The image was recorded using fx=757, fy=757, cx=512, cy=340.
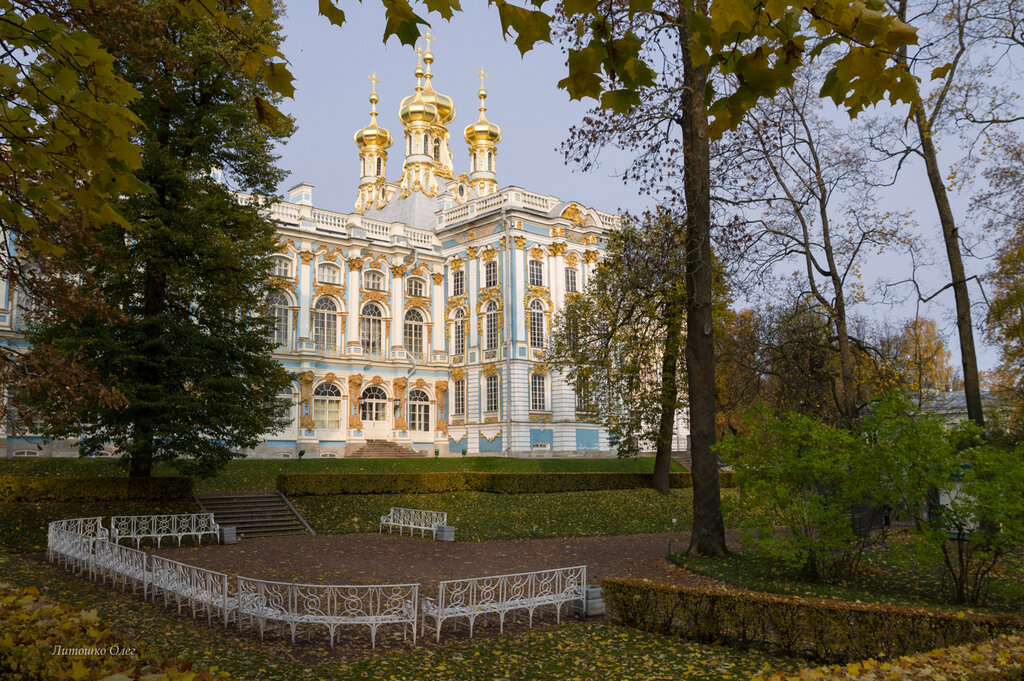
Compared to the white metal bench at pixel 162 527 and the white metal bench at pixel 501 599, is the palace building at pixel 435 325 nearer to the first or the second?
the white metal bench at pixel 162 527

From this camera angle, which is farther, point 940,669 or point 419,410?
point 419,410

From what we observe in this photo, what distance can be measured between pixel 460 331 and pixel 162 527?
23.3m

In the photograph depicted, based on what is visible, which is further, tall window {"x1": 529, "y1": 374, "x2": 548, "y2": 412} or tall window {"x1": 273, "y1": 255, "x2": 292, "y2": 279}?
tall window {"x1": 529, "y1": 374, "x2": 548, "y2": 412}

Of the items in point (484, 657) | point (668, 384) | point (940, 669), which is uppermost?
point (668, 384)

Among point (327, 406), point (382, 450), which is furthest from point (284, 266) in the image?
point (382, 450)

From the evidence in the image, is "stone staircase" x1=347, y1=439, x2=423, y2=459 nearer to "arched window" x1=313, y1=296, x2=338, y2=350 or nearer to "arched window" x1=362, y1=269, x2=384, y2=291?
"arched window" x1=313, y1=296, x2=338, y2=350

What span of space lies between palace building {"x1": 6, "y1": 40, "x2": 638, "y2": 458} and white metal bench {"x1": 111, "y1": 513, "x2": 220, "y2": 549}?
1565 centimetres

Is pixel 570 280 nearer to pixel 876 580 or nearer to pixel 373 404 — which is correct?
pixel 373 404

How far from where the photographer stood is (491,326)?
36656mm

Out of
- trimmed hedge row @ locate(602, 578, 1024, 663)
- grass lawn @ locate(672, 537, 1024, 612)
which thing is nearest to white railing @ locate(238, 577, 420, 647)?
trimmed hedge row @ locate(602, 578, 1024, 663)

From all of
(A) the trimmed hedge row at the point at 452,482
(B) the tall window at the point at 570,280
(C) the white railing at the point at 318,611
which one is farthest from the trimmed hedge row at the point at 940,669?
(B) the tall window at the point at 570,280

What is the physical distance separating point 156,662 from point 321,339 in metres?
31.8

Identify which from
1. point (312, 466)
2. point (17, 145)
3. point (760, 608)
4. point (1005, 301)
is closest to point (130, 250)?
point (312, 466)

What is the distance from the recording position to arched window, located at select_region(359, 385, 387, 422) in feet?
116
